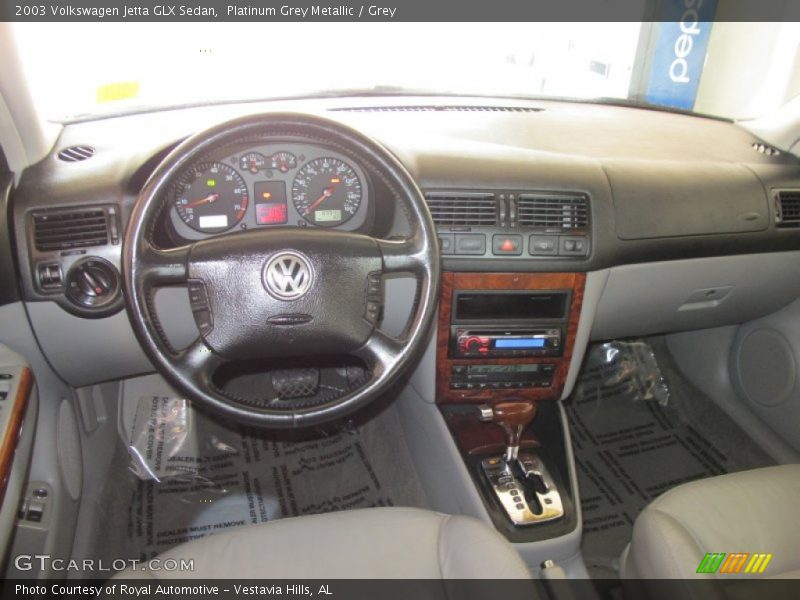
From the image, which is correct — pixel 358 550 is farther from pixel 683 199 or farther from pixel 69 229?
pixel 683 199

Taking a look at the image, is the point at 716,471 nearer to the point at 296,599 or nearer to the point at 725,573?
the point at 725,573

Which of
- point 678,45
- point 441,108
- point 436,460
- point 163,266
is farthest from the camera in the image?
point 678,45

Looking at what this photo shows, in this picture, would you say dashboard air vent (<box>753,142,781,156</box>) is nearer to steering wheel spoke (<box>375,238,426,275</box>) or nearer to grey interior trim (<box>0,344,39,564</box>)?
steering wheel spoke (<box>375,238,426,275</box>)

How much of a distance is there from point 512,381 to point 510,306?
248 millimetres

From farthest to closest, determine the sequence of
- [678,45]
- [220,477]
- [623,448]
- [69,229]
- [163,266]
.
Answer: [678,45] → [623,448] → [220,477] → [69,229] → [163,266]

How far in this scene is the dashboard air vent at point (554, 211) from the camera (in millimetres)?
1624

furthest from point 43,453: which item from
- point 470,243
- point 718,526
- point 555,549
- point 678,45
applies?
point 678,45

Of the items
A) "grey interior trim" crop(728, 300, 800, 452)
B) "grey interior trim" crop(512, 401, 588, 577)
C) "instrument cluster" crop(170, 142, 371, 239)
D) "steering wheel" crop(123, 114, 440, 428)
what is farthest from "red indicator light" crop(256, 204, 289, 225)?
"grey interior trim" crop(728, 300, 800, 452)

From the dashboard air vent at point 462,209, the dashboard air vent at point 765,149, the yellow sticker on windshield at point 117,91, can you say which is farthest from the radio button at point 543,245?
the yellow sticker on windshield at point 117,91

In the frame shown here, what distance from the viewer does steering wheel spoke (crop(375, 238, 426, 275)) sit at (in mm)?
1272

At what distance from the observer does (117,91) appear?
187 centimetres

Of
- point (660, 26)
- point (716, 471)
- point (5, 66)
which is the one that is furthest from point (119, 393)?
point (660, 26)

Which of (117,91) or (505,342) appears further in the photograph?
(117,91)

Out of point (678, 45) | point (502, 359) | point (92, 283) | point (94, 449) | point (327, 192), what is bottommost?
point (94, 449)
